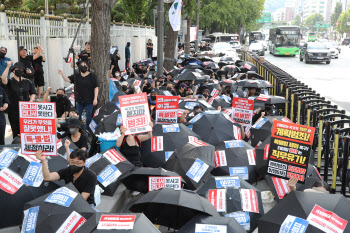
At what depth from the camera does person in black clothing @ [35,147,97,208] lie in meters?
5.57

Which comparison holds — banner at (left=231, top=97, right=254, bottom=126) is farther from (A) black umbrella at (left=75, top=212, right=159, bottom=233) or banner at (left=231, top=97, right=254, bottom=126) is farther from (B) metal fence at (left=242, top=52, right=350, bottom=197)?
(A) black umbrella at (left=75, top=212, right=159, bottom=233)

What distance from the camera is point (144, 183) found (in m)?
6.64

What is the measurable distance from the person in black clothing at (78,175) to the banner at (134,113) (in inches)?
65.8

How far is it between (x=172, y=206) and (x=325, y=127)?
4.71m

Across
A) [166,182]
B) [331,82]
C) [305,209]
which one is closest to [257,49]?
[331,82]

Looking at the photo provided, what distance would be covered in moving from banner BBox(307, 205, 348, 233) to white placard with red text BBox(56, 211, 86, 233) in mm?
2288

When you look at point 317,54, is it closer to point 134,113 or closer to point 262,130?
point 262,130

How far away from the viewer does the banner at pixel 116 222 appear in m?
3.89

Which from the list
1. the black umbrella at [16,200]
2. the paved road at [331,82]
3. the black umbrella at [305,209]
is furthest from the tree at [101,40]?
the paved road at [331,82]

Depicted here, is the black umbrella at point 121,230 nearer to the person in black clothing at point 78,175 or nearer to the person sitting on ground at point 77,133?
the person in black clothing at point 78,175

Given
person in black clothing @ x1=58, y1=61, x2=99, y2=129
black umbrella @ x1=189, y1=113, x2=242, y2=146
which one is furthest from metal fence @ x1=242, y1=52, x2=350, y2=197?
person in black clothing @ x1=58, y1=61, x2=99, y2=129

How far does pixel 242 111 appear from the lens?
9641mm

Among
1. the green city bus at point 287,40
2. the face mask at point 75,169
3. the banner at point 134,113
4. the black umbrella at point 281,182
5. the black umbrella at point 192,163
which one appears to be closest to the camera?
the face mask at point 75,169

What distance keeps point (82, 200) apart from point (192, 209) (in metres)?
1.20
